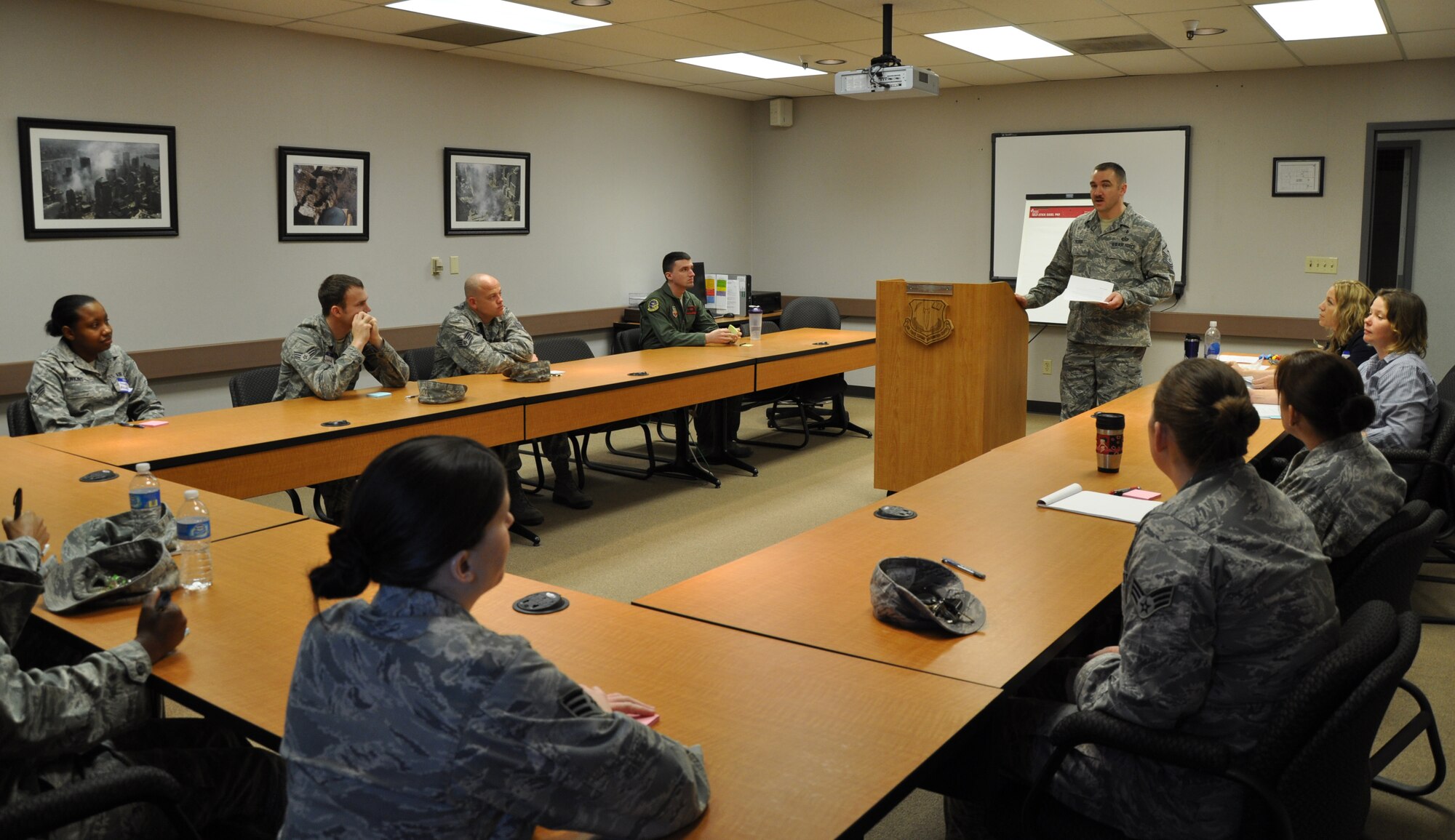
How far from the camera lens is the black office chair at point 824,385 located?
742 cm

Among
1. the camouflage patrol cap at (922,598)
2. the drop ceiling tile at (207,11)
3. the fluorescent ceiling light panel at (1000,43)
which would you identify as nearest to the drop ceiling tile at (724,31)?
the fluorescent ceiling light panel at (1000,43)

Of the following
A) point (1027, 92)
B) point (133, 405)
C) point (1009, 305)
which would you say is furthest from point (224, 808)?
point (1027, 92)

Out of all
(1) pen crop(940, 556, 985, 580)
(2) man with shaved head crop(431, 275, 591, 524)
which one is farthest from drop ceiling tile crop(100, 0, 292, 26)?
(1) pen crop(940, 556, 985, 580)

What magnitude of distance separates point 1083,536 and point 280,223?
5.11 m

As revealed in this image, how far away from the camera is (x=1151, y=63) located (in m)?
7.30

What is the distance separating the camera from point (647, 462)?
6.93 meters

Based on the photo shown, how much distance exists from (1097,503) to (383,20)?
4.62 metres

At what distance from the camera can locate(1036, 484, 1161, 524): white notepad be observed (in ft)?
9.50

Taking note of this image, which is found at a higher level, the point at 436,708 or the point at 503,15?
the point at 503,15

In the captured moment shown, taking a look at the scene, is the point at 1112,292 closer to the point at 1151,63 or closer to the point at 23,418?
the point at 1151,63

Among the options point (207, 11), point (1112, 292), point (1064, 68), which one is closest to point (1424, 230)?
point (1064, 68)

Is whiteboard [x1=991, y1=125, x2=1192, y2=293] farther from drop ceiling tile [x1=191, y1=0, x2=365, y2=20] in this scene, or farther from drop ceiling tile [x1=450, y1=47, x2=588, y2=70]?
drop ceiling tile [x1=191, y1=0, x2=365, y2=20]

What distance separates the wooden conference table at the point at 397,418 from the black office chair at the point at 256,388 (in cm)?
19

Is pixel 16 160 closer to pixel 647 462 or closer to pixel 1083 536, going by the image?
pixel 647 462
